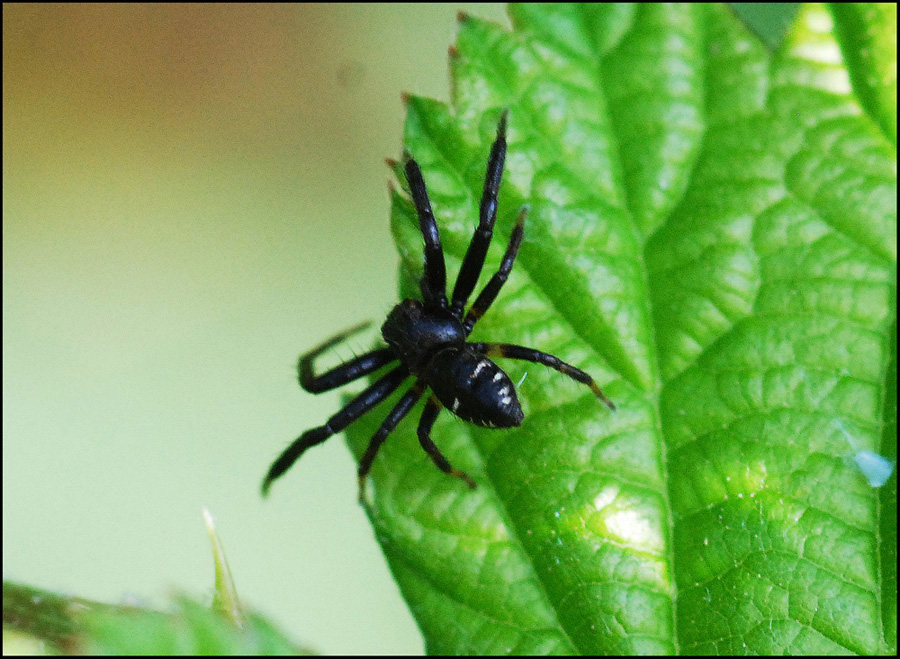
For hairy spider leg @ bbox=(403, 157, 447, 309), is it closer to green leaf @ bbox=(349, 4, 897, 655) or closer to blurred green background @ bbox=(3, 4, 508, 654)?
green leaf @ bbox=(349, 4, 897, 655)

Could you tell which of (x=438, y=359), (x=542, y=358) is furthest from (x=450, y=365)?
Result: (x=542, y=358)

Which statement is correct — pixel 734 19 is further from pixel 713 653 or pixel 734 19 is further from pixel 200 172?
pixel 200 172

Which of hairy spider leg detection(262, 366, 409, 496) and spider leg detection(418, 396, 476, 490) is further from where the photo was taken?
hairy spider leg detection(262, 366, 409, 496)

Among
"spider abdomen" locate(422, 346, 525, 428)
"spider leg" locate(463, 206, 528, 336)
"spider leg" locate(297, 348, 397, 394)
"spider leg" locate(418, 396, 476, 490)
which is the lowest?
"spider leg" locate(418, 396, 476, 490)

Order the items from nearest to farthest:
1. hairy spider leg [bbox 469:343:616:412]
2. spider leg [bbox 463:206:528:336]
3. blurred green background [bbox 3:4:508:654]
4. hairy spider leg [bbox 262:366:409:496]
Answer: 1. hairy spider leg [bbox 469:343:616:412]
2. spider leg [bbox 463:206:528:336]
3. hairy spider leg [bbox 262:366:409:496]
4. blurred green background [bbox 3:4:508:654]

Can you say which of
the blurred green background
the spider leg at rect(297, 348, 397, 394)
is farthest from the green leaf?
the blurred green background

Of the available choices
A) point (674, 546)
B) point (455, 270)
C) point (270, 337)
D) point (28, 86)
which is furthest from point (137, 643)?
point (28, 86)

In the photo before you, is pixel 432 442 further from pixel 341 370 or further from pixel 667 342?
pixel 667 342

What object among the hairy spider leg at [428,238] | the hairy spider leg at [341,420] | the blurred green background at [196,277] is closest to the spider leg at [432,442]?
the hairy spider leg at [341,420]
